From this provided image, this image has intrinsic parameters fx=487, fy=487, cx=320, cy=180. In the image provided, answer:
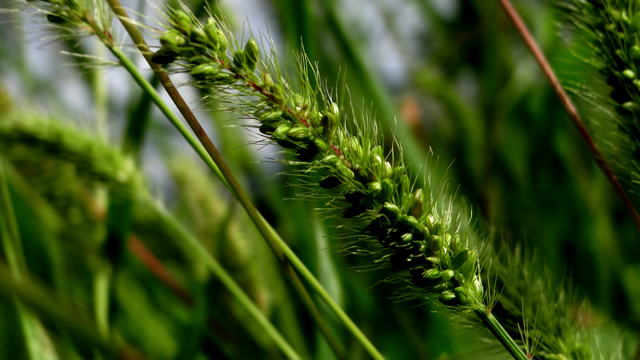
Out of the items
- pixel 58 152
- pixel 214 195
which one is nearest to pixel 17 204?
pixel 58 152

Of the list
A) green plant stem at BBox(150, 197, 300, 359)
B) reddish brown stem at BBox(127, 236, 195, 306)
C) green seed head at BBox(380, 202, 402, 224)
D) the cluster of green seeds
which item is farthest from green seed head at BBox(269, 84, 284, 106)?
reddish brown stem at BBox(127, 236, 195, 306)

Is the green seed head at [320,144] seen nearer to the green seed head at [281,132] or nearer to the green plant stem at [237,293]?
the green seed head at [281,132]

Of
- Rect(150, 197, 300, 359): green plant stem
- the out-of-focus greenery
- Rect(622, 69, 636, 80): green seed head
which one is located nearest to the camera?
Rect(622, 69, 636, 80): green seed head

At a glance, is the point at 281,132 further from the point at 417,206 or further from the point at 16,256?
the point at 16,256

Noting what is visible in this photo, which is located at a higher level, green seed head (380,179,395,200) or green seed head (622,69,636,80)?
green seed head (622,69,636,80)

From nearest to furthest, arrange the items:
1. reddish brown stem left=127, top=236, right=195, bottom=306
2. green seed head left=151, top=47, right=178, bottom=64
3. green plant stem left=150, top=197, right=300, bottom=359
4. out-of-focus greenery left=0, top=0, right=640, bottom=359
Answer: green seed head left=151, top=47, right=178, bottom=64 → green plant stem left=150, top=197, right=300, bottom=359 → out-of-focus greenery left=0, top=0, right=640, bottom=359 → reddish brown stem left=127, top=236, right=195, bottom=306

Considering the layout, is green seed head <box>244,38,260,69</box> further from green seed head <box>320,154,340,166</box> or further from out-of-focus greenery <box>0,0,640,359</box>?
out-of-focus greenery <box>0,0,640,359</box>

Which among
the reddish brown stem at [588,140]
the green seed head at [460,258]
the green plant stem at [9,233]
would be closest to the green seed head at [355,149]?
the green seed head at [460,258]
